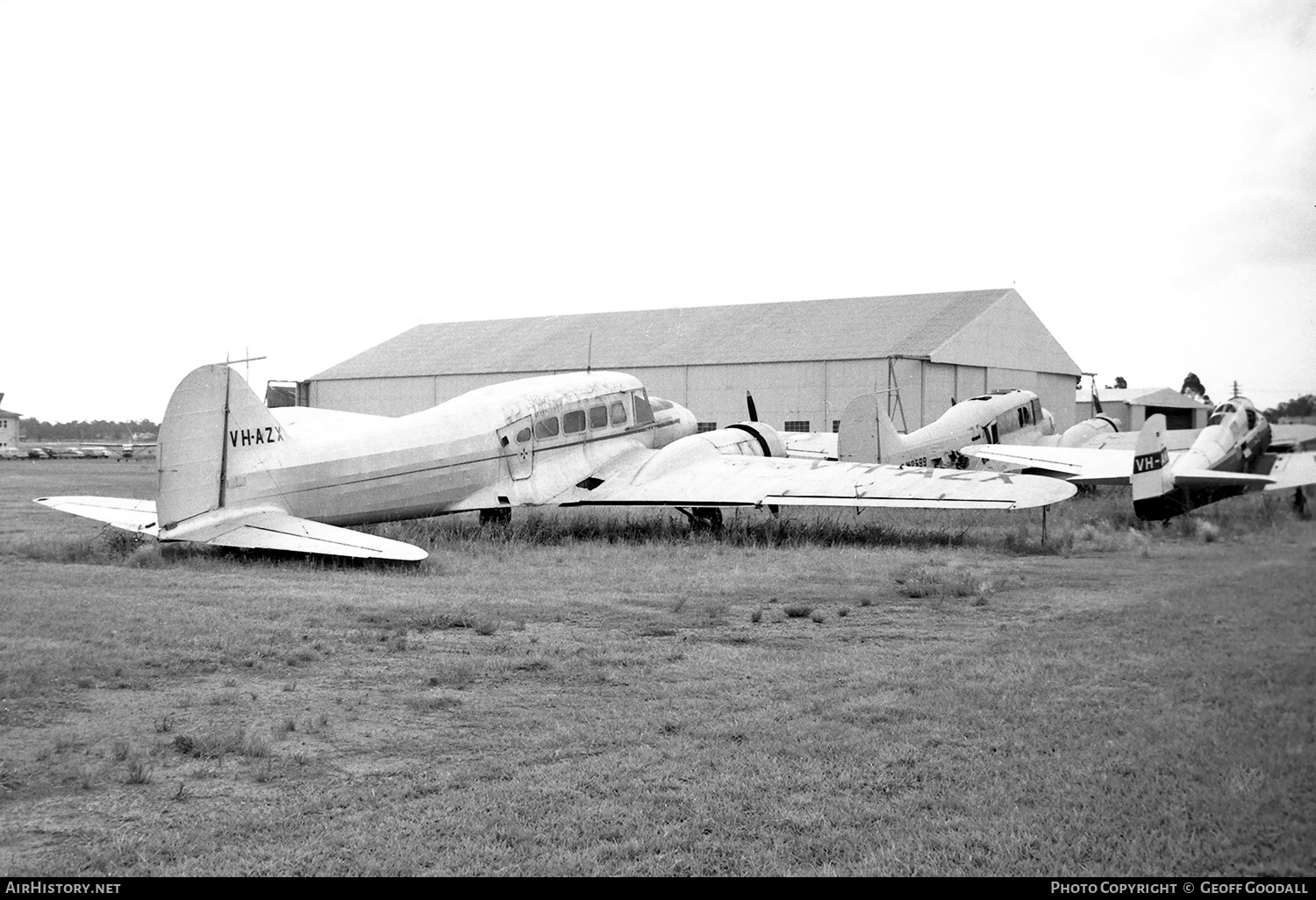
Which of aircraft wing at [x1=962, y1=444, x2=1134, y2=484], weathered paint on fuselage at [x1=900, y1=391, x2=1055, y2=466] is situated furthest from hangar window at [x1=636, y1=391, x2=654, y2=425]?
aircraft wing at [x1=962, y1=444, x2=1134, y2=484]

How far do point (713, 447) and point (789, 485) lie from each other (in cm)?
278

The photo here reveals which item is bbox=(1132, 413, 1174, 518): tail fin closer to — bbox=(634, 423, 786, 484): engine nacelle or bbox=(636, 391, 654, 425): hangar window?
bbox=(634, 423, 786, 484): engine nacelle

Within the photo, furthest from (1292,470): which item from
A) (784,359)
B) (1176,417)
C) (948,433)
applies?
(784,359)

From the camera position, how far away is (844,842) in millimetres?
4348

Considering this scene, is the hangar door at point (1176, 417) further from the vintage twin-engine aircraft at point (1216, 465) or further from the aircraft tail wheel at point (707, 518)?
the aircraft tail wheel at point (707, 518)

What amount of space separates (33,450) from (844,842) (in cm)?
9494

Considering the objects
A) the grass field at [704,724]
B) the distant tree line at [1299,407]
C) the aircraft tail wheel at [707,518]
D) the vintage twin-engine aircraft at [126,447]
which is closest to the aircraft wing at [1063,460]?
the aircraft tail wheel at [707,518]

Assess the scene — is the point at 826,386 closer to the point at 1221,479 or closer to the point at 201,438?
the point at 201,438

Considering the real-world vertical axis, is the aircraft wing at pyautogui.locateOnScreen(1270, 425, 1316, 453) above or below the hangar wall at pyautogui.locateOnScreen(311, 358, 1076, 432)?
below

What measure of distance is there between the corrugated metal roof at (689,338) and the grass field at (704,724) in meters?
27.5

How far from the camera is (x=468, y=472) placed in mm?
16922

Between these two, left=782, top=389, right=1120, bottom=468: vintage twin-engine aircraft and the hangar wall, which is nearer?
left=782, top=389, right=1120, bottom=468: vintage twin-engine aircraft

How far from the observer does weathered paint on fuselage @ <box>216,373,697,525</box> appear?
48.8ft

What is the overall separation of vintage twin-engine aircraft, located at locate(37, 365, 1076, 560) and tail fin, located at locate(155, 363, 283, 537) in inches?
0.7
